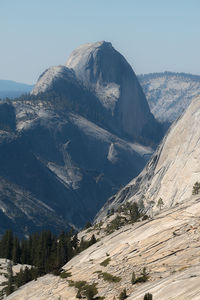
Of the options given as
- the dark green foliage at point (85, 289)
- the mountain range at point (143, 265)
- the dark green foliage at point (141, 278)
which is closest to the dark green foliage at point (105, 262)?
the mountain range at point (143, 265)

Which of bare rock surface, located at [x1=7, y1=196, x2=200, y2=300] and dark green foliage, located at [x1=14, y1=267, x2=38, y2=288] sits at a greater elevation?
bare rock surface, located at [x1=7, y1=196, x2=200, y2=300]

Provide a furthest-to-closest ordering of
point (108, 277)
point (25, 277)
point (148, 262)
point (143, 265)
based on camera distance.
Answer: point (25, 277)
point (108, 277)
point (148, 262)
point (143, 265)

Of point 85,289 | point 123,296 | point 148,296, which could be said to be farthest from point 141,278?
point 148,296

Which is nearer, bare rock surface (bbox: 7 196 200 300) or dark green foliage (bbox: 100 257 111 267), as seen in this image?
bare rock surface (bbox: 7 196 200 300)

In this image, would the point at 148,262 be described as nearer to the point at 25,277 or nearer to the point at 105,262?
the point at 105,262

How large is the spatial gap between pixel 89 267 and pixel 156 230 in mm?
12695

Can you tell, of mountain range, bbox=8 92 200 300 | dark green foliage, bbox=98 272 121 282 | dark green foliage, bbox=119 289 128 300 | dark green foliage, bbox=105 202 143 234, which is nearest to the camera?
mountain range, bbox=8 92 200 300

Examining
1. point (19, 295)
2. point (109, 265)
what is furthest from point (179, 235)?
point (19, 295)

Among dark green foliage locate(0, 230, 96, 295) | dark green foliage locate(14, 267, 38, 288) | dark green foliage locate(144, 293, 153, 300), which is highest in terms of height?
dark green foliage locate(144, 293, 153, 300)

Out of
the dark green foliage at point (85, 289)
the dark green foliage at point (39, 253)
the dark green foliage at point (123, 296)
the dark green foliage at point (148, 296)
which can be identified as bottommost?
the dark green foliage at point (39, 253)

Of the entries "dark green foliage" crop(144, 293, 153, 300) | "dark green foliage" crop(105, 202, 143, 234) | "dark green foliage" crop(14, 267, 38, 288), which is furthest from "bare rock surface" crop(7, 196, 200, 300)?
"dark green foliage" crop(105, 202, 143, 234)

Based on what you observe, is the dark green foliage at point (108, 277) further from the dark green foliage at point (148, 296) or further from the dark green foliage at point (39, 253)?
the dark green foliage at point (39, 253)

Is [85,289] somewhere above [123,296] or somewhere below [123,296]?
below

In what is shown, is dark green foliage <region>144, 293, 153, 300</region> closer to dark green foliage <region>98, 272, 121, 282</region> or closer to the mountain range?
the mountain range
